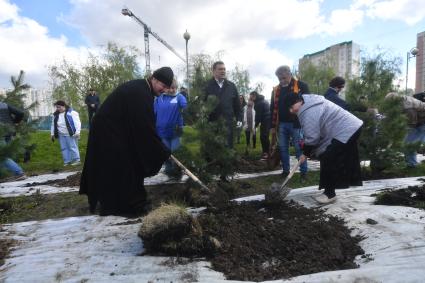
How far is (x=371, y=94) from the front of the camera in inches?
222

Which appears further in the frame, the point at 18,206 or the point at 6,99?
the point at 6,99

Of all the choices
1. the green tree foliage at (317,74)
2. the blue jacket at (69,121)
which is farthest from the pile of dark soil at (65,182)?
the green tree foliage at (317,74)

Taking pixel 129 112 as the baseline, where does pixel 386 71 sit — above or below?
above

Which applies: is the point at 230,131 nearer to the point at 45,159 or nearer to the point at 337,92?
the point at 337,92

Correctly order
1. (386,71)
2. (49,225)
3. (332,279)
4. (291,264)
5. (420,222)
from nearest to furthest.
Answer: (332,279), (291,264), (420,222), (49,225), (386,71)

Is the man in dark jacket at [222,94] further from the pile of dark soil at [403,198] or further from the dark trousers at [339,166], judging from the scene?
the pile of dark soil at [403,198]

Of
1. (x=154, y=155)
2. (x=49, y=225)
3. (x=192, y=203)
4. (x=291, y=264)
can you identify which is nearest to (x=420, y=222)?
(x=291, y=264)

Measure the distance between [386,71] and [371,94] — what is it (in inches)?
16.7

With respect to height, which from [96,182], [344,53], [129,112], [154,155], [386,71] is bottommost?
[96,182]

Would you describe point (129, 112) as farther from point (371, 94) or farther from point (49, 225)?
point (371, 94)

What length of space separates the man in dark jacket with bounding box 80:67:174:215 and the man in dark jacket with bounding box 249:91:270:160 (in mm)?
4669

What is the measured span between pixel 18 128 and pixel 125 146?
3.56m

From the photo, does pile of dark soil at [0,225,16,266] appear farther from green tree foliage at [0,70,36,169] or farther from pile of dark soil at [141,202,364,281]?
pile of dark soil at [141,202,364,281]

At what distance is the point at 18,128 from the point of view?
6422 mm
